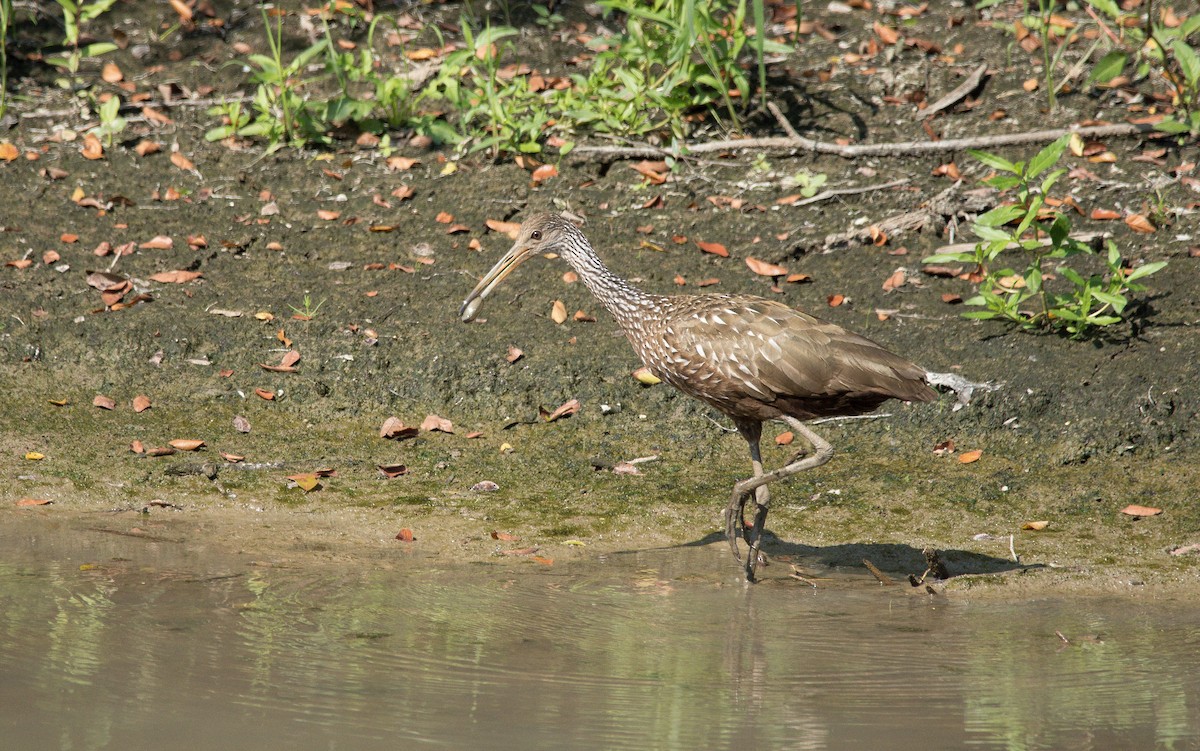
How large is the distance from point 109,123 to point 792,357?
587 cm

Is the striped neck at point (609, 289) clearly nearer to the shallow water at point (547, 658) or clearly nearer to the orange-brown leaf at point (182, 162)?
the shallow water at point (547, 658)

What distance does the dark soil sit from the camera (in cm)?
602

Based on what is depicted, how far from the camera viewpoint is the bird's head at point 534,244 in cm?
668

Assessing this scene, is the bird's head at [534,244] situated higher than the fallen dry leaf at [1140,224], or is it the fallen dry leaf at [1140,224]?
the bird's head at [534,244]

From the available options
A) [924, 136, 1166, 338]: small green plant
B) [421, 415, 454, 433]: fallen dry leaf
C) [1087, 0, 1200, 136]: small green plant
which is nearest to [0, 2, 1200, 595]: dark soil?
[421, 415, 454, 433]: fallen dry leaf

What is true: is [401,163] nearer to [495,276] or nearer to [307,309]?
[307,309]

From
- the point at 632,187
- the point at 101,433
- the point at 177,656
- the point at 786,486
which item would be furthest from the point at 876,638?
the point at 632,187

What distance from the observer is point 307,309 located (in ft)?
24.8

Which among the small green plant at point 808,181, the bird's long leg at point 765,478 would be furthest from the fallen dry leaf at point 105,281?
the small green plant at point 808,181

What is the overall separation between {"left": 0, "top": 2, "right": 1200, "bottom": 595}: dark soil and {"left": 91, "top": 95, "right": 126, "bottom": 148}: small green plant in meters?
0.09

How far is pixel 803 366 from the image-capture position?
565cm

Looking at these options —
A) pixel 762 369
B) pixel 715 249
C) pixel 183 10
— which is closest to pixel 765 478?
pixel 762 369

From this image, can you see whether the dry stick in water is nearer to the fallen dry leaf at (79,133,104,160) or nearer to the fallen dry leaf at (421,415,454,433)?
the fallen dry leaf at (421,415,454,433)

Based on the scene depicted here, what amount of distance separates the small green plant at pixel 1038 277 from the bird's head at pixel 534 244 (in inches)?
73.1
